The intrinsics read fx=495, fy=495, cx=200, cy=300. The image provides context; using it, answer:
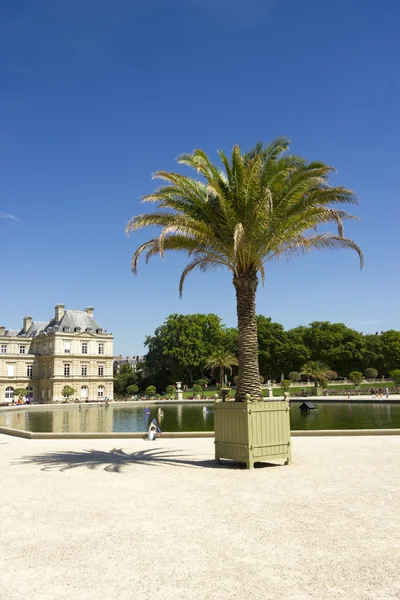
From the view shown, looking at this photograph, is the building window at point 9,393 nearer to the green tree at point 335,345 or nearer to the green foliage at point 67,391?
the green foliage at point 67,391

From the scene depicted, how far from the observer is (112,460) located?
12.5 meters

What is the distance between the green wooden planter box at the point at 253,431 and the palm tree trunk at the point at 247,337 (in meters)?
0.52

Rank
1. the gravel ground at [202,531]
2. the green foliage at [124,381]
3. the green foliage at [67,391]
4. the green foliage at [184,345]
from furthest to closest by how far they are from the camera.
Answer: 1. the green foliage at [124,381]
2. the green foliage at [184,345]
3. the green foliage at [67,391]
4. the gravel ground at [202,531]

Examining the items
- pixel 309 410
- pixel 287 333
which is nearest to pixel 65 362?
pixel 287 333

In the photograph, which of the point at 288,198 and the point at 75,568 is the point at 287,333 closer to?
the point at 288,198

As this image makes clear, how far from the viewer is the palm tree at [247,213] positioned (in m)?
12.1

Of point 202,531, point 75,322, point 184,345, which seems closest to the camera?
point 202,531

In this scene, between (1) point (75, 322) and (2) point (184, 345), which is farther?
(1) point (75, 322)

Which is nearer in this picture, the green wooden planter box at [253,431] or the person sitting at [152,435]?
the green wooden planter box at [253,431]

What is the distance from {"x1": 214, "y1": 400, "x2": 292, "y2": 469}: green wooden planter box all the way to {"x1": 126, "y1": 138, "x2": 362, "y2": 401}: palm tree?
57 centimetres

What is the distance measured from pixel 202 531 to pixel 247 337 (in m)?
6.30

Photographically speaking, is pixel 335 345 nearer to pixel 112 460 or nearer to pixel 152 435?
pixel 152 435

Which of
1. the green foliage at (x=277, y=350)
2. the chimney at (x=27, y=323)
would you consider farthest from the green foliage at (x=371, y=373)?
the chimney at (x=27, y=323)

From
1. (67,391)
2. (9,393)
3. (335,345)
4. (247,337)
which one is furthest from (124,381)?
(247,337)
